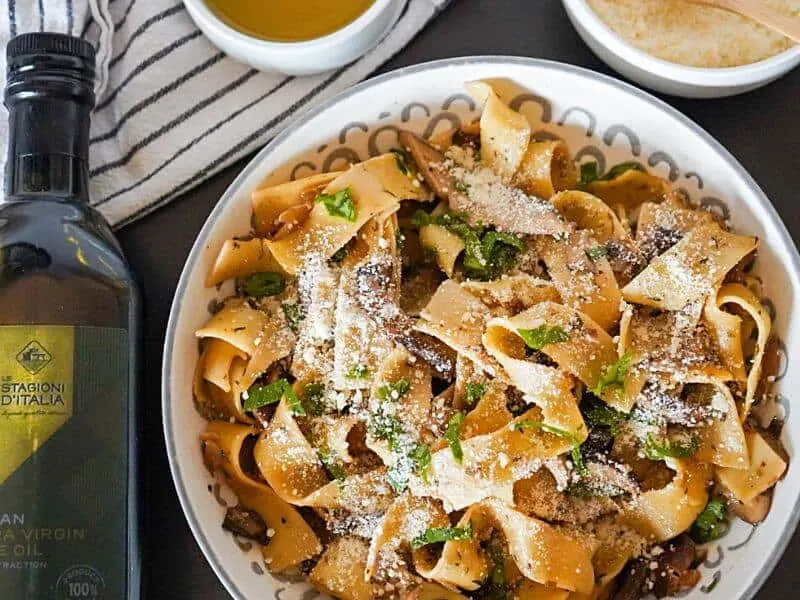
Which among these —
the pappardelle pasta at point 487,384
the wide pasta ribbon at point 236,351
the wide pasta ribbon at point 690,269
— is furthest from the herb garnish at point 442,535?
the wide pasta ribbon at point 690,269

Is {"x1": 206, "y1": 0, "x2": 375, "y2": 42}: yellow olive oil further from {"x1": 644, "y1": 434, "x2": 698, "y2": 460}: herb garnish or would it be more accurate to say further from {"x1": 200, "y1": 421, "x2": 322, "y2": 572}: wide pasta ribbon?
{"x1": 644, "y1": 434, "x2": 698, "y2": 460}: herb garnish

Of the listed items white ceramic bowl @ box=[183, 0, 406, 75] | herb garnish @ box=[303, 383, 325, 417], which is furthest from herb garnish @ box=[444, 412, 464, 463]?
white ceramic bowl @ box=[183, 0, 406, 75]

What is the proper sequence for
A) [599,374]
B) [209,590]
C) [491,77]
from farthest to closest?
[209,590], [491,77], [599,374]

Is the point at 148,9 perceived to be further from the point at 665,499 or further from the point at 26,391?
the point at 665,499

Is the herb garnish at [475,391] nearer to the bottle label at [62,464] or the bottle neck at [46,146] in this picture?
the bottle label at [62,464]

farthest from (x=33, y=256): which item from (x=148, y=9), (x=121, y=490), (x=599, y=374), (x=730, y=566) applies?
(x=730, y=566)

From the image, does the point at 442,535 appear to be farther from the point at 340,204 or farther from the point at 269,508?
the point at 340,204
